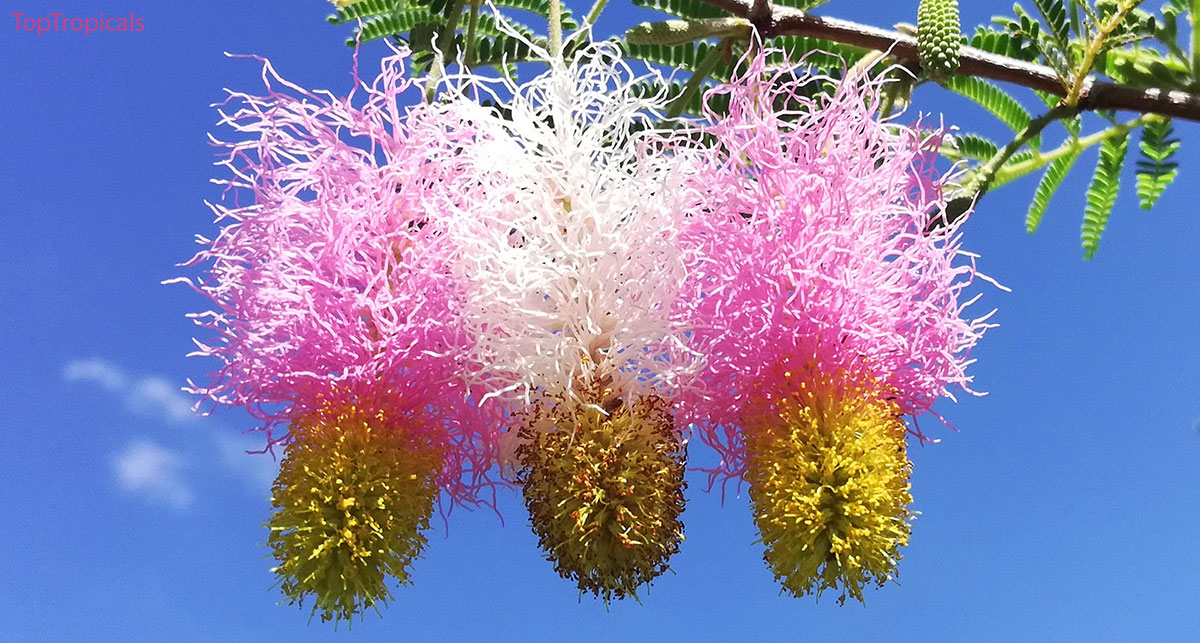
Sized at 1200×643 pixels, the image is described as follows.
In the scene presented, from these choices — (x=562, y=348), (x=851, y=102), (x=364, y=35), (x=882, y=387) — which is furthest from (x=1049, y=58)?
(x=364, y=35)

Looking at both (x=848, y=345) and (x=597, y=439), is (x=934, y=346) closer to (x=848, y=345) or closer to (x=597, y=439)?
(x=848, y=345)

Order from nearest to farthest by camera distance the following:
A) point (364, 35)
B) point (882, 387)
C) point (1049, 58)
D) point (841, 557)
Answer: point (841, 557) → point (882, 387) → point (1049, 58) → point (364, 35)

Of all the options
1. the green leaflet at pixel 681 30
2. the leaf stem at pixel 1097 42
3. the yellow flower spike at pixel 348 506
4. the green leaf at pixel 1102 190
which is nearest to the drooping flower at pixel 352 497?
the yellow flower spike at pixel 348 506

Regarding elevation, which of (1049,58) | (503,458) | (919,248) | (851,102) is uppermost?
(1049,58)

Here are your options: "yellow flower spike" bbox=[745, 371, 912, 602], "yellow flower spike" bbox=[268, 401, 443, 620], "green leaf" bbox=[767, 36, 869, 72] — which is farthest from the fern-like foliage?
"yellow flower spike" bbox=[268, 401, 443, 620]

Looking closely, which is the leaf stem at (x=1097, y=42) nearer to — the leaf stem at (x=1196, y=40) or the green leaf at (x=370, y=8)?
the leaf stem at (x=1196, y=40)

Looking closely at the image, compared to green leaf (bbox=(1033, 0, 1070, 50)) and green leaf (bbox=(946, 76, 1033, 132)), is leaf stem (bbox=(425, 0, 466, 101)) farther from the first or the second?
green leaf (bbox=(946, 76, 1033, 132))
